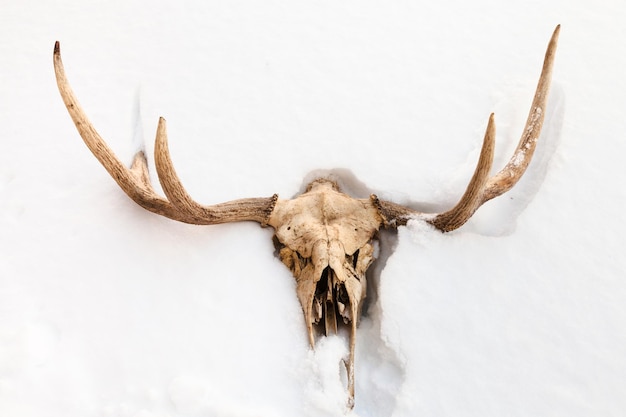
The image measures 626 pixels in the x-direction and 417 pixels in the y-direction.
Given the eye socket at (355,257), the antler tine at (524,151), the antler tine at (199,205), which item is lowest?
the eye socket at (355,257)

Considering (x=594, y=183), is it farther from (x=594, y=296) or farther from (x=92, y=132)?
(x=92, y=132)

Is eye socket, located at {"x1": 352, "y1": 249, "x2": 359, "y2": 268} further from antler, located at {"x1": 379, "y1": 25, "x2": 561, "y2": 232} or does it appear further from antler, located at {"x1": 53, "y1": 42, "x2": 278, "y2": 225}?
antler, located at {"x1": 53, "y1": 42, "x2": 278, "y2": 225}

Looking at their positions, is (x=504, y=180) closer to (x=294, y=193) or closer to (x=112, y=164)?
(x=294, y=193)

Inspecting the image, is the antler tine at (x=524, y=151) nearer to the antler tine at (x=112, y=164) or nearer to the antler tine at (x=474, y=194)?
the antler tine at (x=474, y=194)

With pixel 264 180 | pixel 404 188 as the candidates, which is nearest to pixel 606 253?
pixel 404 188

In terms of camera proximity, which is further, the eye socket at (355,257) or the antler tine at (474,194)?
the eye socket at (355,257)

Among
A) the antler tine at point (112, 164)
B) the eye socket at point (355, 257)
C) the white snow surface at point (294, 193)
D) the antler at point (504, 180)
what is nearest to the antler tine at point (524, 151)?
the antler at point (504, 180)

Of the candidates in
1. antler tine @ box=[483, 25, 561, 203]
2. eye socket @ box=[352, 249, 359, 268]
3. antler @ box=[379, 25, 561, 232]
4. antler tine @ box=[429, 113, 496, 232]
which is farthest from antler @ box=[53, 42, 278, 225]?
antler tine @ box=[483, 25, 561, 203]

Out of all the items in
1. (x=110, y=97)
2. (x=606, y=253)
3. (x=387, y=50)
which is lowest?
(x=606, y=253)
